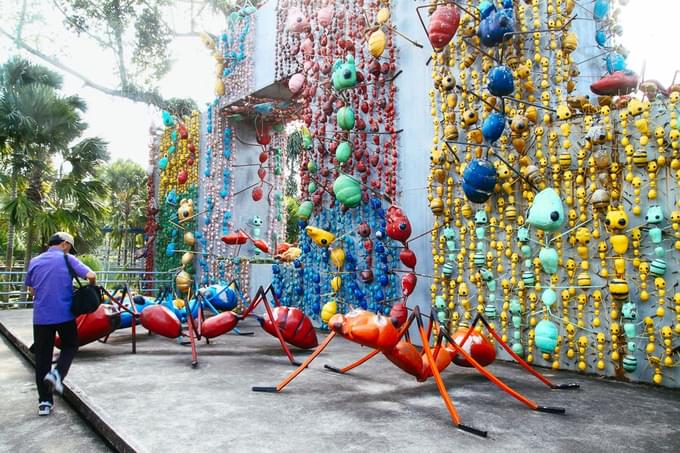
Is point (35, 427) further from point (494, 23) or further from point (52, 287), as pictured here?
point (494, 23)

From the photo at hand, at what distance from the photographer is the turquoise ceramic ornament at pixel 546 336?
424 cm

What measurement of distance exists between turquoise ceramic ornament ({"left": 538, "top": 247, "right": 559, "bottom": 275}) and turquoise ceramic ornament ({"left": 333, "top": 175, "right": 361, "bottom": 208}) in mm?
2339

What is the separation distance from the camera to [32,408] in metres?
3.55

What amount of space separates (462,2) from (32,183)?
27.4ft

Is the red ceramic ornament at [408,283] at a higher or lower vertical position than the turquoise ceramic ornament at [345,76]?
lower

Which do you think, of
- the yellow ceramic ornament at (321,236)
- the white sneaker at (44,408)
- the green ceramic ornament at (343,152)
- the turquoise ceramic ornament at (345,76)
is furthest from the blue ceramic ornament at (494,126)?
the white sneaker at (44,408)

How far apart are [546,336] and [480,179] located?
1.45 metres

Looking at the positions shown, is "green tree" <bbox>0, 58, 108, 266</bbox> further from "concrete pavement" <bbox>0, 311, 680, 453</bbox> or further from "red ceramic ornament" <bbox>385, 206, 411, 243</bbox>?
"red ceramic ornament" <bbox>385, 206, 411, 243</bbox>

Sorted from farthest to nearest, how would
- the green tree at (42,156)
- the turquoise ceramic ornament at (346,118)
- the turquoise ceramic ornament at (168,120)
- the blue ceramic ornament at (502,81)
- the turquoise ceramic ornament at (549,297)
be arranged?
1. the turquoise ceramic ornament at (168,120)
2. the green tree at (42,156)
3. the turquoise ceramic ornament at (346,118)
4. the blue ceramic ornament at (502,81)
5. the turquoise ceramic ornament at (549,297)

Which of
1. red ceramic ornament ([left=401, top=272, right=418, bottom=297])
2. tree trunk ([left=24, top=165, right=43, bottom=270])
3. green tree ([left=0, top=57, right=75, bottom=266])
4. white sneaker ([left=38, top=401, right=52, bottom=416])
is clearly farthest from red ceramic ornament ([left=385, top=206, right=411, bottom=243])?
tree trunk ([left=24, top=165, right=43, bottom=270])

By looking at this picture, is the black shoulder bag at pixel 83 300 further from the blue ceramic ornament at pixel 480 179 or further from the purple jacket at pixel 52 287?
the blue ceramic ornament at pixel 480 179

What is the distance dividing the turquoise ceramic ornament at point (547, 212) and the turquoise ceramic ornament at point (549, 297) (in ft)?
1.76

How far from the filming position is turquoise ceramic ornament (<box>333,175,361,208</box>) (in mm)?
6051

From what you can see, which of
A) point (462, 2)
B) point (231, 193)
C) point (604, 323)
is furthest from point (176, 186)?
point (604, 323)
